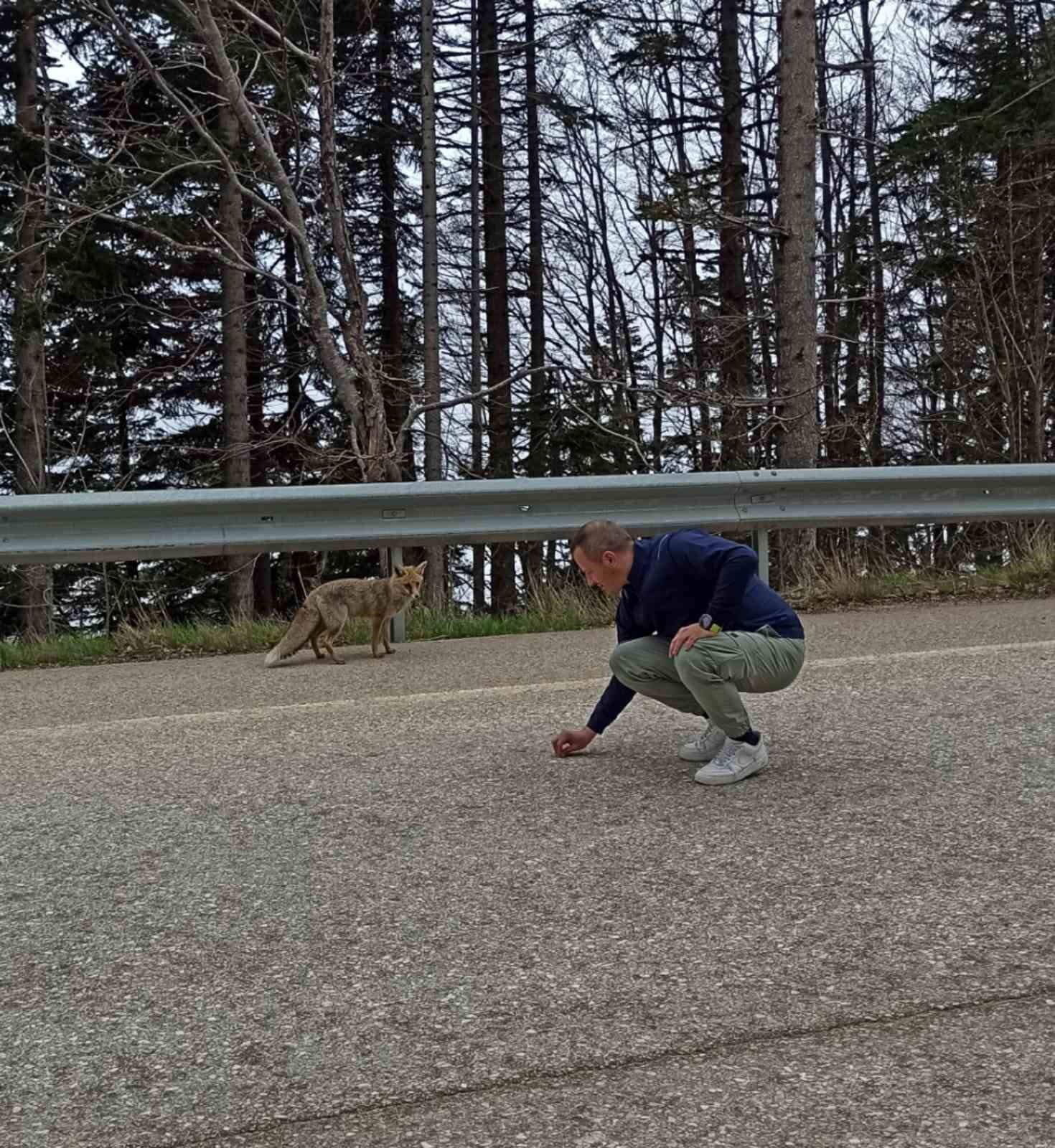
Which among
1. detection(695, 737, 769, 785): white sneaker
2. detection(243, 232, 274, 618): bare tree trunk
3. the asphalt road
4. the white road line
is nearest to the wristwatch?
detection(695, 737, 769, 785): white sneaker

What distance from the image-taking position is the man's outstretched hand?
503cm

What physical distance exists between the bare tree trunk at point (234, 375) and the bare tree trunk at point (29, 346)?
2796 millimetres

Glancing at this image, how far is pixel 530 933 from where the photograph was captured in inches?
131

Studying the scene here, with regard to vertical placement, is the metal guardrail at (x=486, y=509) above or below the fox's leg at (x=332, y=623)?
above

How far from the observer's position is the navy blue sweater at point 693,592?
178 inches

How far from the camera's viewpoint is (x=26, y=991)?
10.3 ft

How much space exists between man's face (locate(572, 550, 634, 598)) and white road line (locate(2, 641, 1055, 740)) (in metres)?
1.92

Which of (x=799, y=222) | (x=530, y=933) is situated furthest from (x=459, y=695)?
(x=799, y=222)

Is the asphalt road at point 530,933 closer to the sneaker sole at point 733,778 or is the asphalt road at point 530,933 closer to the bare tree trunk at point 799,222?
the sneaker sole at point 733,778

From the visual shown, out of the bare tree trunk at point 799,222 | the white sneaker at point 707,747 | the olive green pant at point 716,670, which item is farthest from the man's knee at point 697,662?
the bare tree trunk at point 799,222

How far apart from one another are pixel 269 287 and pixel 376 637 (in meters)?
20.2

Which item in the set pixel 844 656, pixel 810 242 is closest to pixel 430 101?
pixel 810 242

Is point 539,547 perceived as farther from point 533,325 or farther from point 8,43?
point 8,43

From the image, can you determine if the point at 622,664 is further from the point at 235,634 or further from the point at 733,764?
the point at 235,634
